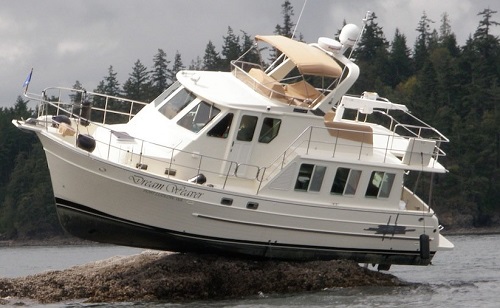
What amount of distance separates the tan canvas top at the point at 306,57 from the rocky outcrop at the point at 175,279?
12.5 ft

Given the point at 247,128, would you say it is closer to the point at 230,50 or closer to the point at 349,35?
the point at 349,35

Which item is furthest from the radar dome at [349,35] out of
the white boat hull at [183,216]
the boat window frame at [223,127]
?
the boat window frame at [223,127]

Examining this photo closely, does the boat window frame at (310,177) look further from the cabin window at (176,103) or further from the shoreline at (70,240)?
the shoreline at (70,240)

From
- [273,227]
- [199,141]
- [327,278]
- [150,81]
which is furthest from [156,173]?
[150,81]

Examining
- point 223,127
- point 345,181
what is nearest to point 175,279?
point 223,127

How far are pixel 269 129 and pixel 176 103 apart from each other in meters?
2.04

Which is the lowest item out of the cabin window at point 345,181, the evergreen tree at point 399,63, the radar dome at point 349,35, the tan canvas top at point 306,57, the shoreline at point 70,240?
the shoreline at point 70,240

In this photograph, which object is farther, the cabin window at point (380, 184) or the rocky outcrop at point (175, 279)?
the cabin window at point (380, 184)

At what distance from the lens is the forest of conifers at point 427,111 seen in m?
65.0

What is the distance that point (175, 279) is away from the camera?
22.2m

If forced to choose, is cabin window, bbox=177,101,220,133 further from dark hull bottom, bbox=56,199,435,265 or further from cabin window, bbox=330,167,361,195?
cabin window, bbox=330,167,361,195

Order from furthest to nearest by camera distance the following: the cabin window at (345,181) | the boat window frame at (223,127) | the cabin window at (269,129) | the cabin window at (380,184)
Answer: the cabin window at (380,184) < the cabin window at (345,181) < the cabin window at (269,129) < the boat window frame at (223,127)

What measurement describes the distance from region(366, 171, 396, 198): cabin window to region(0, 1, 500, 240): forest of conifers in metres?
37.4

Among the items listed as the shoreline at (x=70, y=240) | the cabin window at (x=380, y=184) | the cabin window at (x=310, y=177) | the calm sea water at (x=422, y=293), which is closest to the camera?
the calm sea water at (x=422, y=293)
